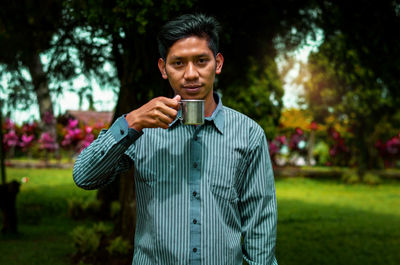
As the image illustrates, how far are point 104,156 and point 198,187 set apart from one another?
50cm

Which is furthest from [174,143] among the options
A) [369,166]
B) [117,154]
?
[369,166]

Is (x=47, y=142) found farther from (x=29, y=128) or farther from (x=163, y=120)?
(x=163, y=120)

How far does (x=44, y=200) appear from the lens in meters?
13.1

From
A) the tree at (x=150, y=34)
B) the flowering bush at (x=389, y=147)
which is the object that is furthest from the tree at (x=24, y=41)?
the flowering bush at (x=389, y=147)

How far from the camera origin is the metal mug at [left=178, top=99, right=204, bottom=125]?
2.01 meters

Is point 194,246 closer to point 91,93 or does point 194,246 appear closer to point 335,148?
point 91,93

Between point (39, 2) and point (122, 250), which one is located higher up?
point (39, 2)

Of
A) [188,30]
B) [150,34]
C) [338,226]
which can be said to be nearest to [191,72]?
[188,30]

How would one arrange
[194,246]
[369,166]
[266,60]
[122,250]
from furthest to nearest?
[369,166] < [266,60] < [122,250] < [194,246]

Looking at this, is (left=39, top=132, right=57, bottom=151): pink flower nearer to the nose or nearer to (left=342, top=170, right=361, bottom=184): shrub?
(left=342, top=170, right=361, bottom=184): shrub

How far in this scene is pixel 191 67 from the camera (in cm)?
227

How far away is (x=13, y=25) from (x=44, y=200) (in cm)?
674

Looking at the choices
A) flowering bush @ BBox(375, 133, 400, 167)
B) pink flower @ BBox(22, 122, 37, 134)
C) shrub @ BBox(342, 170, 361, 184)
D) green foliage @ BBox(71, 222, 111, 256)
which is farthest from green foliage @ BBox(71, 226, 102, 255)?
flowering bush @ BBox(375, 133, 400, 167)

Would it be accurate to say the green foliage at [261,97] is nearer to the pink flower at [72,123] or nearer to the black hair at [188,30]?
the pink flower at [72,123]
